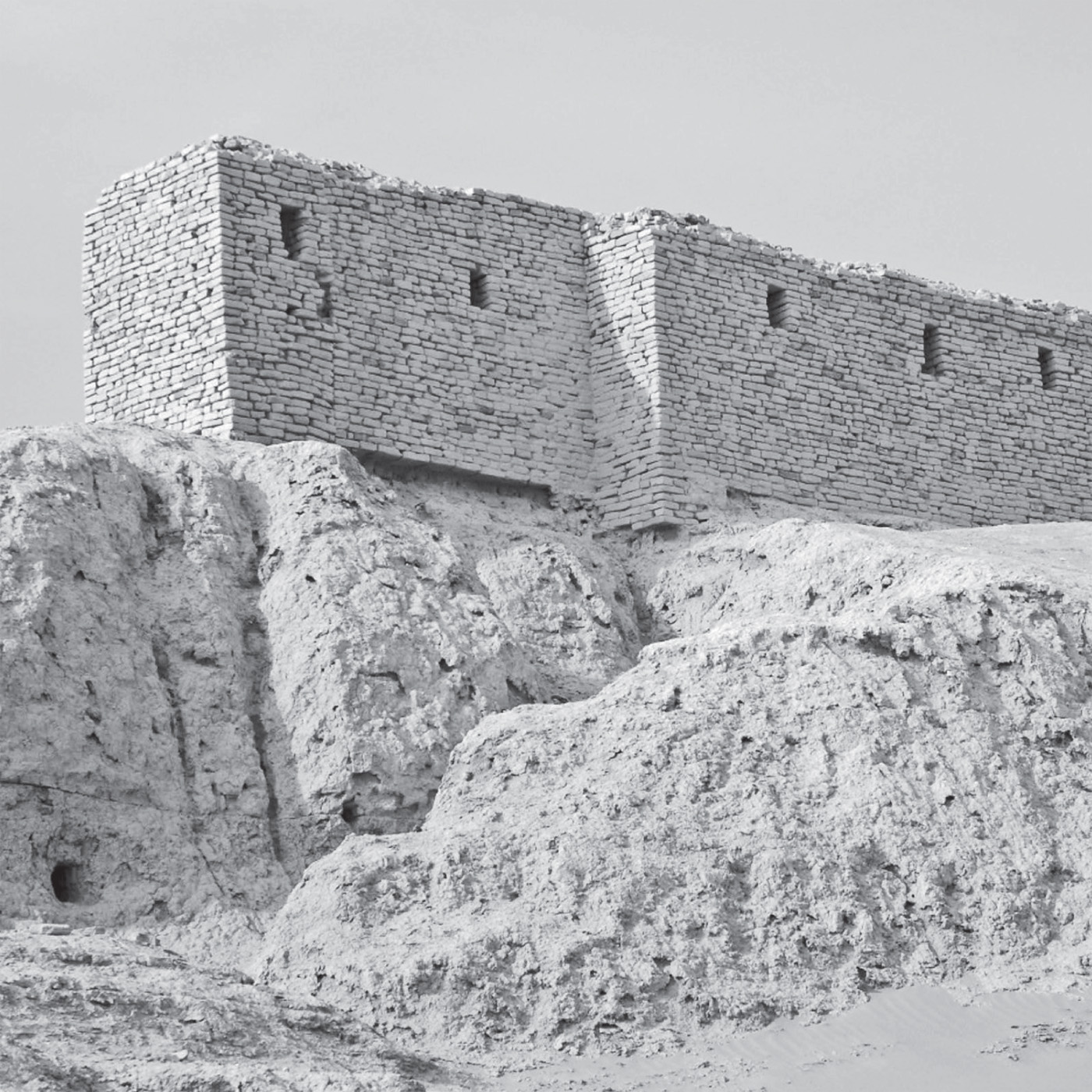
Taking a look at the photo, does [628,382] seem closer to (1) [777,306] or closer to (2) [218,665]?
(1) [777,306]

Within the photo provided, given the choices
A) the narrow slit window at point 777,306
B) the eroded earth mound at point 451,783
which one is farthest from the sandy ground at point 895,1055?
the narrow slit window at point 777,306

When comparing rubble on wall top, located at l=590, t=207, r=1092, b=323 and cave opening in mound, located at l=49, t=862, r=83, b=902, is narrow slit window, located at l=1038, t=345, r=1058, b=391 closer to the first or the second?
rubble on wall top, located at l=590, t=207, r=1092, b=323

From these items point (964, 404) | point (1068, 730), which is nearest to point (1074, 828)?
point (1068, 730)

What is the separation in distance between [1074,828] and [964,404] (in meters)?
9.28

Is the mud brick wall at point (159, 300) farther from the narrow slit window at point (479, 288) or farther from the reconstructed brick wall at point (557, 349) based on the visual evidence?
the narrow slit window at point (479, 288)

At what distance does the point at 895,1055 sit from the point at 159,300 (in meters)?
9.98

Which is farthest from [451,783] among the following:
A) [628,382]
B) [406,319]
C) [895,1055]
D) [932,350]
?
[932,350]

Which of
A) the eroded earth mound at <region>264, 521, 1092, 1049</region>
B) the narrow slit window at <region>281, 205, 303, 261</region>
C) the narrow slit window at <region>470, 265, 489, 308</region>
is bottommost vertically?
the eroded earth mound at <region>264, 521, 1092, 1049</region>

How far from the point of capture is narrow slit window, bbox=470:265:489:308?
20.8m

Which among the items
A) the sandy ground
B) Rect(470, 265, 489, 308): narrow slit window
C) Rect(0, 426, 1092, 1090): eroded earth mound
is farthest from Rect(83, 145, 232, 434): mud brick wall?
the sandy ground

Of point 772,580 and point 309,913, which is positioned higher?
point 772,580

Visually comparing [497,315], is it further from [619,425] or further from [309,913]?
[309,913]

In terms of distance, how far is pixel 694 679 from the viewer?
14.8 meters

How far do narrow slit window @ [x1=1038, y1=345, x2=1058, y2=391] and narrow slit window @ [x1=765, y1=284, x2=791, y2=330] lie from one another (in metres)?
3.03
